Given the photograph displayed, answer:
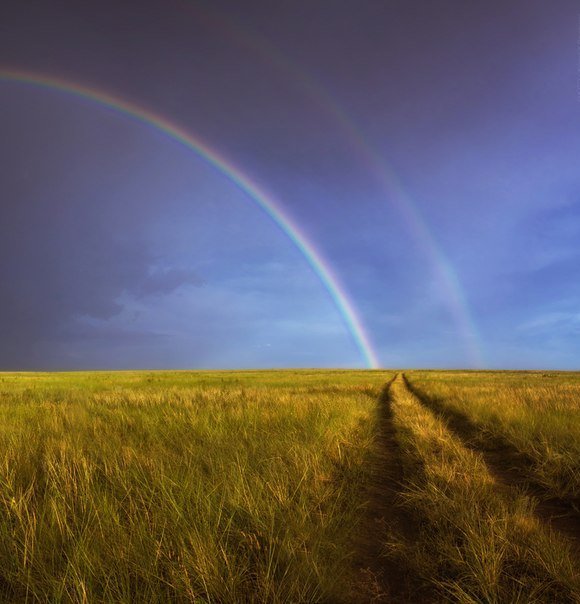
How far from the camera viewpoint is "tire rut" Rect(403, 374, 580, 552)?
4035 mm

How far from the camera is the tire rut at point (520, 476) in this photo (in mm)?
4035

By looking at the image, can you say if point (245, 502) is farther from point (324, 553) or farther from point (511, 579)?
point (511, 579)

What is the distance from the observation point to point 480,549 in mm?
2750

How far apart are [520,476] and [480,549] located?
4.19m

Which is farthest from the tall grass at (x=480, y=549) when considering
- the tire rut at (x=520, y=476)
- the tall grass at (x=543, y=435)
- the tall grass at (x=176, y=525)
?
the tall grass at (x=543, y=435)

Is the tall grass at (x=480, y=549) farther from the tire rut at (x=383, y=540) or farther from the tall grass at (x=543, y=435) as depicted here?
the tall grass at (x=543, y=435)

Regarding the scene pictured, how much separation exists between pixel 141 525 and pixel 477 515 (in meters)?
3.09

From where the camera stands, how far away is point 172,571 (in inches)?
88.8

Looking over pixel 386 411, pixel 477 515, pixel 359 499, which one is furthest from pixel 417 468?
pixel 386 411

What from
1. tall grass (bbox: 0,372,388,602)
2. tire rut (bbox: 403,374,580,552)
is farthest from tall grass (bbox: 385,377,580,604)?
tall grass (bbox: 0,372,388,602)

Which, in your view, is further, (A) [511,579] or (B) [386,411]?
(B) [386,411]

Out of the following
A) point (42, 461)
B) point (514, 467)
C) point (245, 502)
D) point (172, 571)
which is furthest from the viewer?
point (514, 467)

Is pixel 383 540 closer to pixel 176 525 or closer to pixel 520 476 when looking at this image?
pixel 176 525

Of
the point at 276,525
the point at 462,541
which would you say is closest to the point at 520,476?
the point at 462,541
